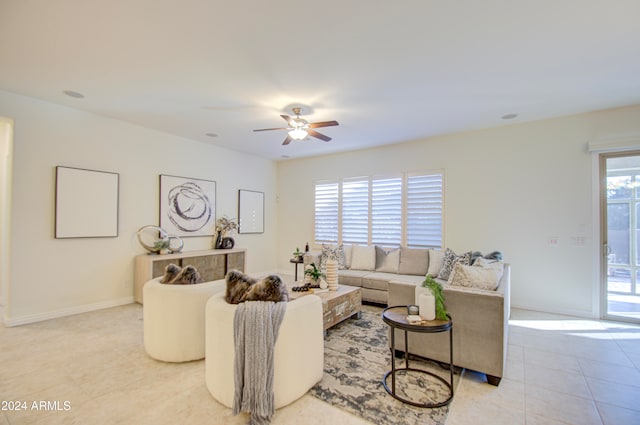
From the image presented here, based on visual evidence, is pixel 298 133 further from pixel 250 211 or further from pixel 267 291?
pixel 250 211

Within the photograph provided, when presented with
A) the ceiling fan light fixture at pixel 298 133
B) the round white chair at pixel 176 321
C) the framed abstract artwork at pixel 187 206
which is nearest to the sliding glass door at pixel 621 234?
the ceiling fan light fixture at pixel 298 133

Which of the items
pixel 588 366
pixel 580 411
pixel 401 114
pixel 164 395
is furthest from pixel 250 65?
pixel 588 366

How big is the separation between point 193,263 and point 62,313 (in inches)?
71.7

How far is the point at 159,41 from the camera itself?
2.55 meters

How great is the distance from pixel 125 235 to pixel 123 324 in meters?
1.57

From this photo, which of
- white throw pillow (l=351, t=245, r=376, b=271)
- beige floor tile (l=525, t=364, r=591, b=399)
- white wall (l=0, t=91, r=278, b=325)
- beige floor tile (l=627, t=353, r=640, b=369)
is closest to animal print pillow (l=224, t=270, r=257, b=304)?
beige floor tile (l=525, t=364, r=591, b=399)

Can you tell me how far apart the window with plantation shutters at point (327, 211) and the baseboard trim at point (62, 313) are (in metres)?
3.92

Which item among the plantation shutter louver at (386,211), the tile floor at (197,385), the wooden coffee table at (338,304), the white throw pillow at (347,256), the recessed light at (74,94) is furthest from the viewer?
the plantation shutter louver at (386,211)

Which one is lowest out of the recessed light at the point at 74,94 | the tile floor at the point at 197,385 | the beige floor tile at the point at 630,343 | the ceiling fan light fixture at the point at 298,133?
the tile floor at the point at 197,385

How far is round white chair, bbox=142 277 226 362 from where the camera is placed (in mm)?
2729

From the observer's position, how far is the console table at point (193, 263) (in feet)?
15.0

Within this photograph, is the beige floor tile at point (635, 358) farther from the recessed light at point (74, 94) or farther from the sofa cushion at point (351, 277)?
the recessed light at point (74, 94)

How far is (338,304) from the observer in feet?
11.5

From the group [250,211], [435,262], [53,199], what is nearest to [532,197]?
[435,262]
